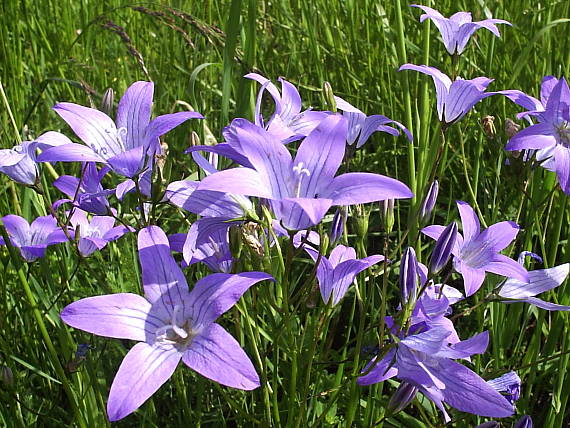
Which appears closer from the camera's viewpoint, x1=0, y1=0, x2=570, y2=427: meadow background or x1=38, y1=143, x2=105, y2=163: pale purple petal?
x1=38, y1=143, x2=105, y2=163: pale purple petal

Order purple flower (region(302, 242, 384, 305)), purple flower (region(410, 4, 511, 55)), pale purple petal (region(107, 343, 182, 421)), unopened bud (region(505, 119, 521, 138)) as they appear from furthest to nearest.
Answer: unopened bud (region(505, 119, 521, 138)) < purple flower (region(410, 4, 511, 55)) < purple flower (region(302, 242, 384, 305)) < pale purple petal (region(107, 343, 182, 421))

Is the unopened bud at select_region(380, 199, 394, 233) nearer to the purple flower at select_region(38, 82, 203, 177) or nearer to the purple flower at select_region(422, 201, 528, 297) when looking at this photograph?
the purple flower at select_region(422, 201, 528, 297)

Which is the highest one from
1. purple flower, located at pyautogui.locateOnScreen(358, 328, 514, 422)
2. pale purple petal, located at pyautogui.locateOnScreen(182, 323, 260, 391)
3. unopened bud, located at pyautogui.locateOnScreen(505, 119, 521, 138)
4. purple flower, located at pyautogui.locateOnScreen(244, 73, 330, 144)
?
purple flower, located at pyautogui.locateOnScreen(244, 73, 330, 144)

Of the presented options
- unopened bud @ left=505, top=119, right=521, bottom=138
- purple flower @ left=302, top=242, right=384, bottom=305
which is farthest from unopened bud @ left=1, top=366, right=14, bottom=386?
unopened bud @ left=505, top=119, right=521, bottom=138

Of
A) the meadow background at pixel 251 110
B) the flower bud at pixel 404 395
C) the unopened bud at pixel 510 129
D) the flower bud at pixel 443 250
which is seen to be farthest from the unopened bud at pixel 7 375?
the unopened bud at pixel 510 129

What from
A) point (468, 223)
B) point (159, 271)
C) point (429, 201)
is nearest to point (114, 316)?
point (159, 271)

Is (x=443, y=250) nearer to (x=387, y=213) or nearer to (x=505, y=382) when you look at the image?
(x=387, y=213)

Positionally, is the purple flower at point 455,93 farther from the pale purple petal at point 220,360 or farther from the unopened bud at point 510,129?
the pale purple petal at point 220,360
